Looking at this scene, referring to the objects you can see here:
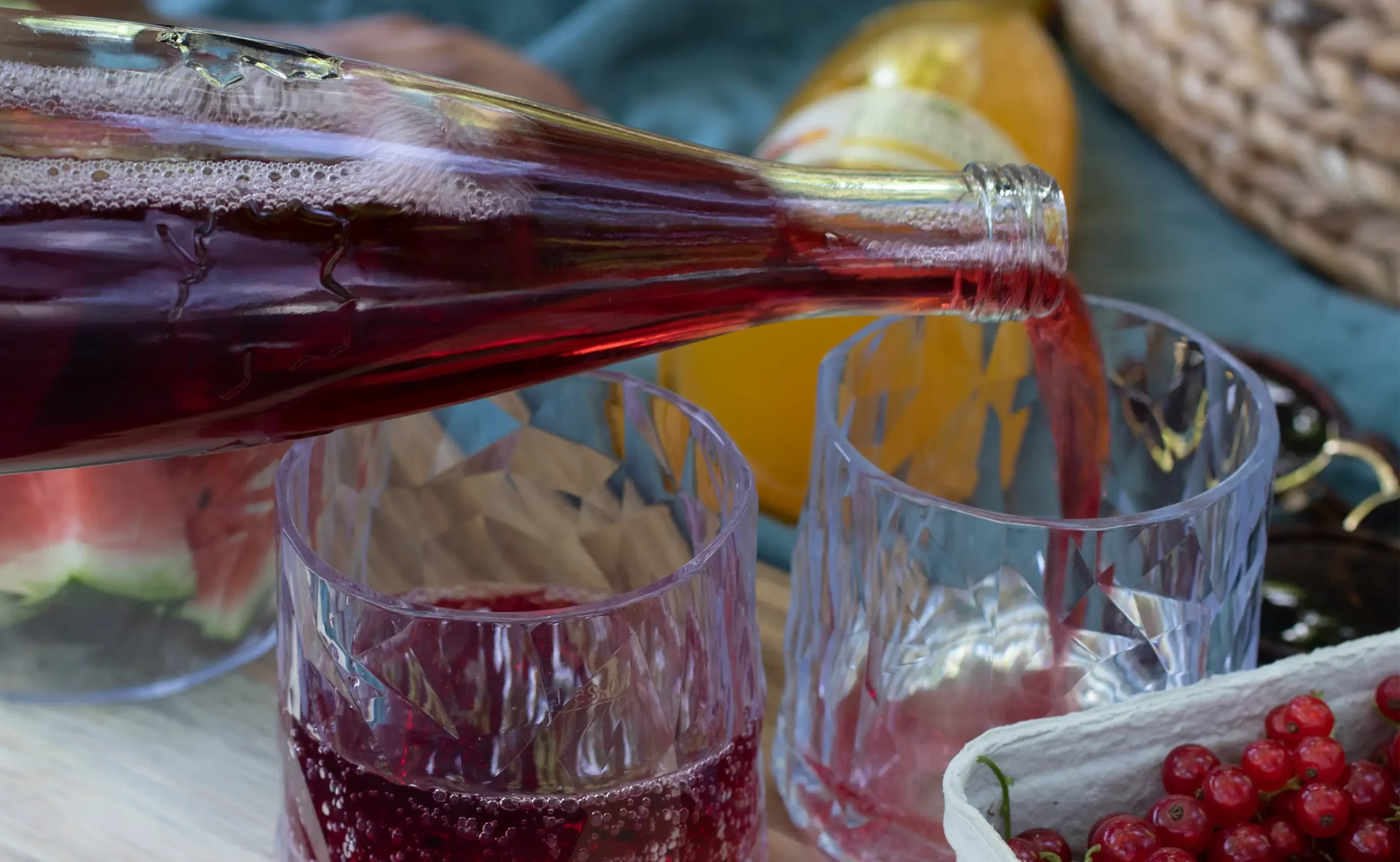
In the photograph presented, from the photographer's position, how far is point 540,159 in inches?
11.6

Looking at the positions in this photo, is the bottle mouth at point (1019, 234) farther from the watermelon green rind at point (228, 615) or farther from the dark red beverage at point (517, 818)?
the watermelon green rind at point (228, 615)

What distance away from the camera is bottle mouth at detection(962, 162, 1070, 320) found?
0.30 m

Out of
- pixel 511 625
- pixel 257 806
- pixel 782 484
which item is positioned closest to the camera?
pixel 511 625

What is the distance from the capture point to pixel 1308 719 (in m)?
0.30

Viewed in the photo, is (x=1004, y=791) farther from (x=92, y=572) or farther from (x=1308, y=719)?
(x=92, y=572)

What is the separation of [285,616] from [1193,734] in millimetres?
188

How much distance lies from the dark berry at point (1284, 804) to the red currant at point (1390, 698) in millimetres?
33

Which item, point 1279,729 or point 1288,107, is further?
point 1288,107

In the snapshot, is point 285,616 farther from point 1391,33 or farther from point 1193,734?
point 1391,33

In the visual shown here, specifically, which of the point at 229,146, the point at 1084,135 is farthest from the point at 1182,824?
the point at 1084,135

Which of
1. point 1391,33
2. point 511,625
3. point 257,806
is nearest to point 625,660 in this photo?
point 511,625

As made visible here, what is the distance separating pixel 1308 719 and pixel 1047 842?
0.21 ft

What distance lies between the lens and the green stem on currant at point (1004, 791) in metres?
0.28

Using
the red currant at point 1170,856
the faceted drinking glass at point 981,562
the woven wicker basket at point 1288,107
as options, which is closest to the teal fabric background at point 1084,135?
the woven wicker basket at point 1288,107
